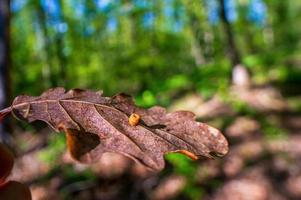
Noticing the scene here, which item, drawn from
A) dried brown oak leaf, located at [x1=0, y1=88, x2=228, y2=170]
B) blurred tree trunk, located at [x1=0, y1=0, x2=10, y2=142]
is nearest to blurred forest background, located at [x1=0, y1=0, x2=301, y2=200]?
blurred tree trunk, located at [x1=0, y1=0, x2=10, y2=142]

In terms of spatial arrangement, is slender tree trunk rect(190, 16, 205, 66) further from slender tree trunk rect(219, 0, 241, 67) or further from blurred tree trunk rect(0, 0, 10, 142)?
blurred tree trunk rect(0, 0, 10, 142)

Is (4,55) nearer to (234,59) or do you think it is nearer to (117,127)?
(117,127)

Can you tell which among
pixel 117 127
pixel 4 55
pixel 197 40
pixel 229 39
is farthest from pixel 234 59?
pixel 117 127

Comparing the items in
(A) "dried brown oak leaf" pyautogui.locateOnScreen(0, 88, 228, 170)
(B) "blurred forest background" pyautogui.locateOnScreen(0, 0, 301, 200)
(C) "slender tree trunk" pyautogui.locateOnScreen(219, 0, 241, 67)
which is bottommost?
(B) "blurred forest background" pyautogui.locateOnScreen(0, 0, 301, 200)

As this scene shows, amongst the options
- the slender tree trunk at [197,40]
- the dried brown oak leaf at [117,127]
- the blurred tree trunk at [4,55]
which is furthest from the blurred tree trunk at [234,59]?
the dried brown oak leaf at [117,127]

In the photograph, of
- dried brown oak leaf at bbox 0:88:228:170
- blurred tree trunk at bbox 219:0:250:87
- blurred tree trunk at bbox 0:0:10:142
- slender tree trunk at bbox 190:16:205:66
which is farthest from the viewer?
Result: slender tree trunk at bbox 190:16:205:66
